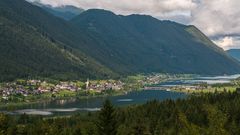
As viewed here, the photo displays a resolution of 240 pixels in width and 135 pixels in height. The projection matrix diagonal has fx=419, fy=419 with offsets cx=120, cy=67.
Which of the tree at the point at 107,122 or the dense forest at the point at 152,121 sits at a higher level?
the tree at the point at 107,122

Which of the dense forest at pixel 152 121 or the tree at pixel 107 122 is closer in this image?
the tree at pixel 107 122

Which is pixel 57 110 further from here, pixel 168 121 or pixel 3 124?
pixel 3 124

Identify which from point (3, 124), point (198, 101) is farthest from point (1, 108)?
point (3, 124)

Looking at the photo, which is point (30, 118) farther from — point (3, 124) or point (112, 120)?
point (112, 120)

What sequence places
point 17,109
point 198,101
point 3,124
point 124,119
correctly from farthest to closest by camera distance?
point 17,109, point 198,101, point 124,119, point 3,124

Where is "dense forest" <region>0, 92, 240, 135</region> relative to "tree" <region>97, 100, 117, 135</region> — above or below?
below

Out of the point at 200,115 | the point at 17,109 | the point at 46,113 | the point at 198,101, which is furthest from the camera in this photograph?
the point at 17,109

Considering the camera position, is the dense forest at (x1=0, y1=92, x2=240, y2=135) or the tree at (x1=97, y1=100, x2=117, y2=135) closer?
the tree at (x1=97, y1=100, x2=117, y2=135)

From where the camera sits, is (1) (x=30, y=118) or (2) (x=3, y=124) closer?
(2) (x=3, y=124)

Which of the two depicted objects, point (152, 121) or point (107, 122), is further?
point (152, 121)

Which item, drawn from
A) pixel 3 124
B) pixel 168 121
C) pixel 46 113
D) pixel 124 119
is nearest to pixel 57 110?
pixel 46 113

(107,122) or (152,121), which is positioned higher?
(107,122)
